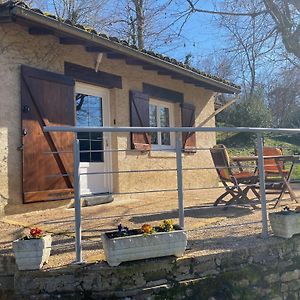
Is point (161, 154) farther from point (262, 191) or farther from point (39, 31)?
point (262, 191)

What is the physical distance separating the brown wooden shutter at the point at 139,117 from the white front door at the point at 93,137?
21.9 inches

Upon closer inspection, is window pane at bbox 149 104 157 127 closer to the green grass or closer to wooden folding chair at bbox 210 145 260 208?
wooden folding chair at bbox 210 145 260 208

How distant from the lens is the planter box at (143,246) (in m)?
3.02

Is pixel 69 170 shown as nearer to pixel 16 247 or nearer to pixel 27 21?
pixel 27 21

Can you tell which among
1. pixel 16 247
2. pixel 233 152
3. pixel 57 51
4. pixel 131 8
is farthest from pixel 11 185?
pixel 233 152

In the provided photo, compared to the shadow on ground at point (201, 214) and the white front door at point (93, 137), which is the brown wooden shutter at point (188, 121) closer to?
the white front door at point (93, 137)

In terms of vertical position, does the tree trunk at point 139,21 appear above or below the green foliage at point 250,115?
above

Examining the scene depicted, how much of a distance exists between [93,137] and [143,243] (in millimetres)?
4261

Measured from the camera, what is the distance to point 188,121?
929cm

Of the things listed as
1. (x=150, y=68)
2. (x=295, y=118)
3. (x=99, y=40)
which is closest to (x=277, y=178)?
(x=150, y=68)

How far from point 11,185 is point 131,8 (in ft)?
40.1

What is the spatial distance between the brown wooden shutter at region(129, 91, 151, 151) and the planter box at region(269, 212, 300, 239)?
13.6ft

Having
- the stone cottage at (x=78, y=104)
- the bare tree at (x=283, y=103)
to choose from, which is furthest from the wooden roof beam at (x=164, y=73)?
the bare tree at (x=283, y=103)

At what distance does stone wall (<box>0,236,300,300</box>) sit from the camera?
3.01 m
